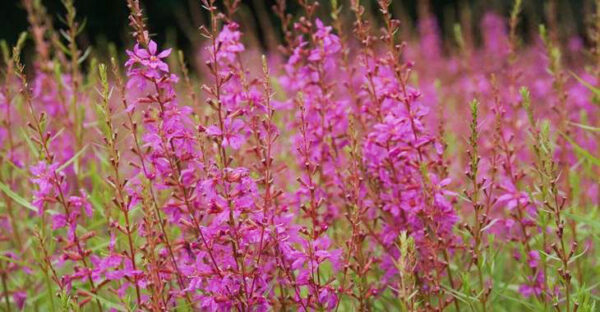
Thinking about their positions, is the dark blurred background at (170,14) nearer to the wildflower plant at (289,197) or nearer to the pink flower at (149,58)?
the wildflower plant at (289,197)

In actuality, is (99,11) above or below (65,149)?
above

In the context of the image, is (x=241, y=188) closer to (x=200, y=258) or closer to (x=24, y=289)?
(x=200, y=258)

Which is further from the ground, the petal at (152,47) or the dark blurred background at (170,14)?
the dark blurred background at (170,14)

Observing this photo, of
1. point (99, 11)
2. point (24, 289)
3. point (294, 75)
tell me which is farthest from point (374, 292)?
point (99, 11)

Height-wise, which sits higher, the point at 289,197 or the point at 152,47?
the point at 152,47

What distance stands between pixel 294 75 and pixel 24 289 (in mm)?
1266

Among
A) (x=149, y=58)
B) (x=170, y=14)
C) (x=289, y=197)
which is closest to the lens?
(x=149, y=58)

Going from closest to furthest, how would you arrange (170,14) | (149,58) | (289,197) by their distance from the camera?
1. (149,58)
2. (289,197)
3. (170,14)

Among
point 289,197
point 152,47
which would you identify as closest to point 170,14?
point 289,197

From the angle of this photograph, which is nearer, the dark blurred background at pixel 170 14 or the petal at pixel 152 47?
the petal at pixel 152 47

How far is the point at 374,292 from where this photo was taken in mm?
2354

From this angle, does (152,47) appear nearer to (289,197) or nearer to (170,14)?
(289,197)

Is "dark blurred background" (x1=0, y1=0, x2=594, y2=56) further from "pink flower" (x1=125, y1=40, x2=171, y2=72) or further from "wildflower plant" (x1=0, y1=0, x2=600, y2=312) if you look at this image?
"pink flower" (x1=125, y1=40, x2=171, y2=72)

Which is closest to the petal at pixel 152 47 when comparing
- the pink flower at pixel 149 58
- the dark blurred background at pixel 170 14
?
the pink flower at pixel 149 58
